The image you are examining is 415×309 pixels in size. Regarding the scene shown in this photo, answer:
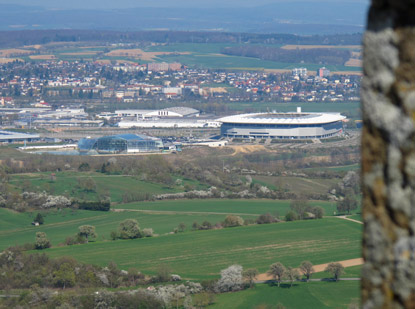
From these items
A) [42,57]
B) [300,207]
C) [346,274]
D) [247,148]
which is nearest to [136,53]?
[42,57]

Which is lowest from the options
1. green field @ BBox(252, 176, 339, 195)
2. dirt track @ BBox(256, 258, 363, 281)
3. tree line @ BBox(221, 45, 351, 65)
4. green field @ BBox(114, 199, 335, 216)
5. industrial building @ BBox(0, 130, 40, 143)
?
industrial building @ BBox(0, 130, 40, 143)

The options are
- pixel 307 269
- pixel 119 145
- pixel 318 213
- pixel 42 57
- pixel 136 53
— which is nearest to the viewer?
pixel 307 269

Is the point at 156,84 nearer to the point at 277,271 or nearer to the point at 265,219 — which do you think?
the point at 265,219

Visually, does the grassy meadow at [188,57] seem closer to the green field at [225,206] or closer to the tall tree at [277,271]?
the green field at [225,206]

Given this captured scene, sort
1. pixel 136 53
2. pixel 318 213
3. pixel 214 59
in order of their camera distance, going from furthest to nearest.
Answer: pixel 136 53 < pixel 214 59 < pixel 318 213

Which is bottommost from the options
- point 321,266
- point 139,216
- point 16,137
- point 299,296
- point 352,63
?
A: point 16,137

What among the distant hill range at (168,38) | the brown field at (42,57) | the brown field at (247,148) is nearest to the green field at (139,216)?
the brown field at (247,148)

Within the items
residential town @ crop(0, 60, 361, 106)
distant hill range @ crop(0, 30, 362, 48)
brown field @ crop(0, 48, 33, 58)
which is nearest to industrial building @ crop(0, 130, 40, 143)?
residential town @ crop(0, 60, 361, 106)

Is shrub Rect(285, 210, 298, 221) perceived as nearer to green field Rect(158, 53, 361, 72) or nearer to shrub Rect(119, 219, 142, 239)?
shrub Rect(119, 219, 142, 239)
